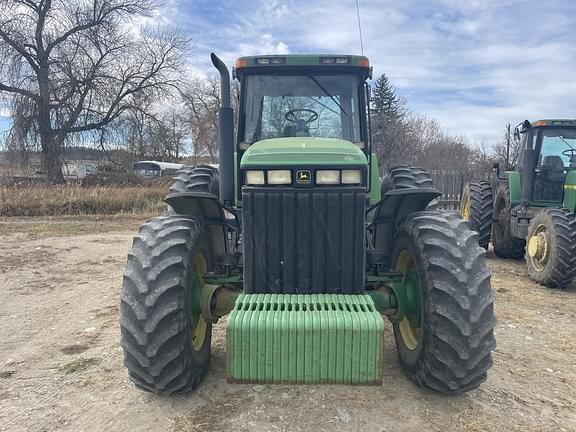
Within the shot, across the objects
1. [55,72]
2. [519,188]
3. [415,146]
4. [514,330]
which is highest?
[55,72]

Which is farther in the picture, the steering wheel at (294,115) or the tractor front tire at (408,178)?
the tractor front tire at (408,178)

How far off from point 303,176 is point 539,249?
581 centimetres

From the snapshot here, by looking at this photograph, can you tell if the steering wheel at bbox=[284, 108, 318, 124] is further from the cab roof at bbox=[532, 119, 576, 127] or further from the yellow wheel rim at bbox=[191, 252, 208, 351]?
the cab roof at bbox=[532, 119, 576, 127]

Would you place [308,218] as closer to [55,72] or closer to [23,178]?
[23,178]

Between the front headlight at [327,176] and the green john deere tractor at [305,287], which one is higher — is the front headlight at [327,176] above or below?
above

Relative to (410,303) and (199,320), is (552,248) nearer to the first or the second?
(410,303)

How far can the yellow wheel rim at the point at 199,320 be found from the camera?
3.64 meters

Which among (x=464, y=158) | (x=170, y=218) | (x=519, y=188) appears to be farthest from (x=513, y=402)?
(x=464, y=158)

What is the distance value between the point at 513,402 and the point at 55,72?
25.5 metres

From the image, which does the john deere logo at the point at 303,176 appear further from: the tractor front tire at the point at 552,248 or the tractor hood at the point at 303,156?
the tractor front tire at the point at 552,248

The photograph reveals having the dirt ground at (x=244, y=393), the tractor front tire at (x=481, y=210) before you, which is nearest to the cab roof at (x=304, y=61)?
the dirt ground at (x=244, y=393)

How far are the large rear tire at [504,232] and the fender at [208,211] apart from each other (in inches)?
281

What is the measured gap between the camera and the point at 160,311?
3086mm

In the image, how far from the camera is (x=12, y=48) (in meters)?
23.3
